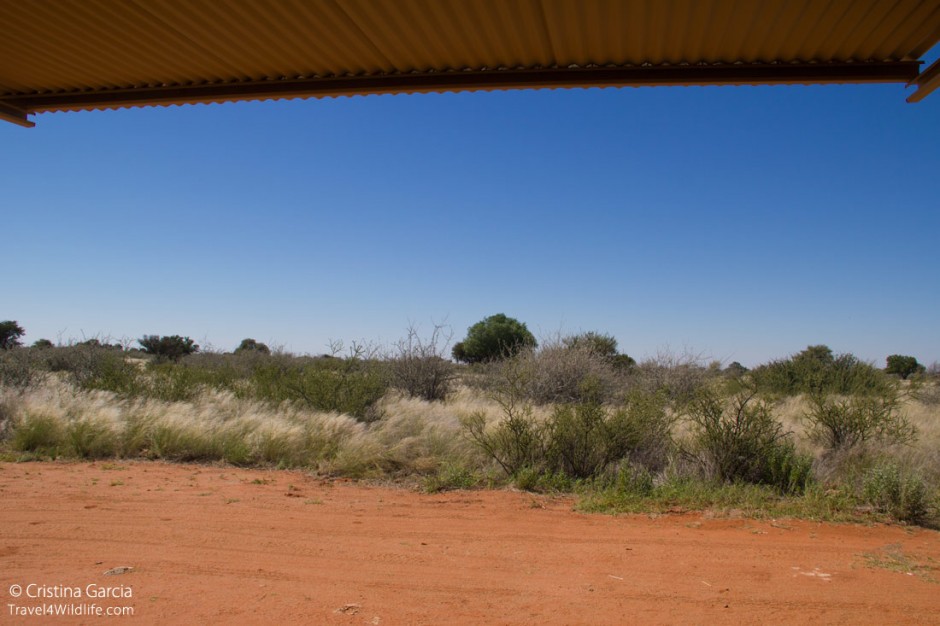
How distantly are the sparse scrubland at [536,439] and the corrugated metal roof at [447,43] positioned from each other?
5.19 metres

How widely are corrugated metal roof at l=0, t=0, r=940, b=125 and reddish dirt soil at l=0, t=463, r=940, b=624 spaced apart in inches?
130

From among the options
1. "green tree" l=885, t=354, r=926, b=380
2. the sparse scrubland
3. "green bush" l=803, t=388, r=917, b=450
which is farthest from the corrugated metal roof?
"green tree" l=885, t=354, r=926, b=380

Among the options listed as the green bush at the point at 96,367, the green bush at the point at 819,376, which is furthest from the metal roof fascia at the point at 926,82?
the green bush at the point at 96,367

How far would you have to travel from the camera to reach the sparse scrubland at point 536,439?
295 inches

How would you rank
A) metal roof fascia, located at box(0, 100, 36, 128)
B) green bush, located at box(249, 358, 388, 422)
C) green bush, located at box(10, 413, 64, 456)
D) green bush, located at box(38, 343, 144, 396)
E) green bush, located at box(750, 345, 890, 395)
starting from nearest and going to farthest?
metal roof fascia, located at box(0, 100, 36, 128)
green bush, located at box(10, 413, 64, 456)
green bush, located at box(249, 358, 388, 422)
green bush, located at box(38, 343, 144, 396)
green bush, located at box(750, 345, 890, 395)

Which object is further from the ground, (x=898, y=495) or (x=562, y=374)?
(x=562, y=374)

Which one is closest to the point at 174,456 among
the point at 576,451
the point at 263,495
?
the point at 263,495

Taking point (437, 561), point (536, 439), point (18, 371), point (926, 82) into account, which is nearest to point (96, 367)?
point (18, 371)

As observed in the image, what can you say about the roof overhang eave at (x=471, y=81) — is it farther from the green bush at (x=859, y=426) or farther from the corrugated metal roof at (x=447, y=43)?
the green bush at (x=859, y=426)

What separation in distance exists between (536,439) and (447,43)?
678 centimetres

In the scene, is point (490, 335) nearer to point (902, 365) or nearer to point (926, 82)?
point (902, 365)

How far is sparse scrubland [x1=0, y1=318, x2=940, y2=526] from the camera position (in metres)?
7.48

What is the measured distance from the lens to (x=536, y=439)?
9.04 metres

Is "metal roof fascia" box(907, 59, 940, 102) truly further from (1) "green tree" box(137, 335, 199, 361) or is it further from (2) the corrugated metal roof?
(1) "green tree" box(137, 335, 199, 361)
